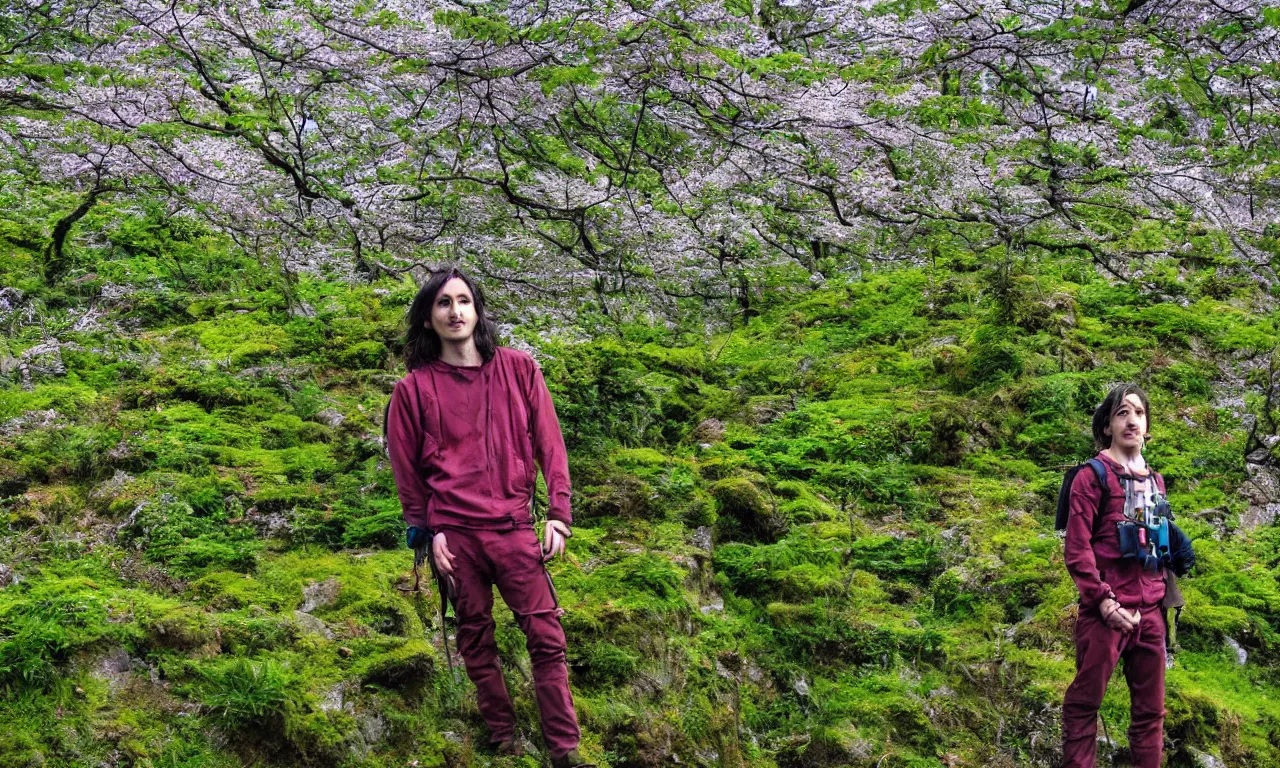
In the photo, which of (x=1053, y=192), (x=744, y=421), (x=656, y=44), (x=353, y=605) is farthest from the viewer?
(x=1053, y=192)

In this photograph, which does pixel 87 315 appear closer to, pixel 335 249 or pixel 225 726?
pixel 335 249

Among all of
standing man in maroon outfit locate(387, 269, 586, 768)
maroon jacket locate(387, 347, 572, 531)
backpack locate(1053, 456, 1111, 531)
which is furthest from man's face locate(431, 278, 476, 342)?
backpack locate(1053, 456, 1111, 531)

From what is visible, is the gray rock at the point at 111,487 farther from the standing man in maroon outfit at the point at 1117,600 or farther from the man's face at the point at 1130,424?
the man's face at the point at 1130,424

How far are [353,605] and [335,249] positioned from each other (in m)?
4.88

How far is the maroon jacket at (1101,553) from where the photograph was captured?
349 centimetres

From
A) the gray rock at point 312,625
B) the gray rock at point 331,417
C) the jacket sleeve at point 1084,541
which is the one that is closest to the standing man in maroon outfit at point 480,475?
the gray rock at point 312,625

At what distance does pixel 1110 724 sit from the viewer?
434cm

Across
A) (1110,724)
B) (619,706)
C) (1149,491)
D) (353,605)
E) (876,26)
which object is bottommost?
(1110,724)

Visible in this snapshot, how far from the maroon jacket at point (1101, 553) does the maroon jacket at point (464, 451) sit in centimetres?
208

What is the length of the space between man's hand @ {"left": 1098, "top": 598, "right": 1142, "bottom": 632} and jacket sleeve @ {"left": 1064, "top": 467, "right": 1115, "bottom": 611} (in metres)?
0.03

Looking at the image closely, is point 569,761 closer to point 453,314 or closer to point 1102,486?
point 453,314

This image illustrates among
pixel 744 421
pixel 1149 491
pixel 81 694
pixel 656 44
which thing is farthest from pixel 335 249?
pixel 1149 491

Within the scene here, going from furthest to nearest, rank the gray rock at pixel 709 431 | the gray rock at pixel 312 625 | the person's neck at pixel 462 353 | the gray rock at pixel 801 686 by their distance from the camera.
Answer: the gray rock at pixel 709 431
the gray rock at pixel 801 686
the gray rock at pixel 312 625
the person's neck at pixel 462 353

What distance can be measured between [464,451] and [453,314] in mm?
511
